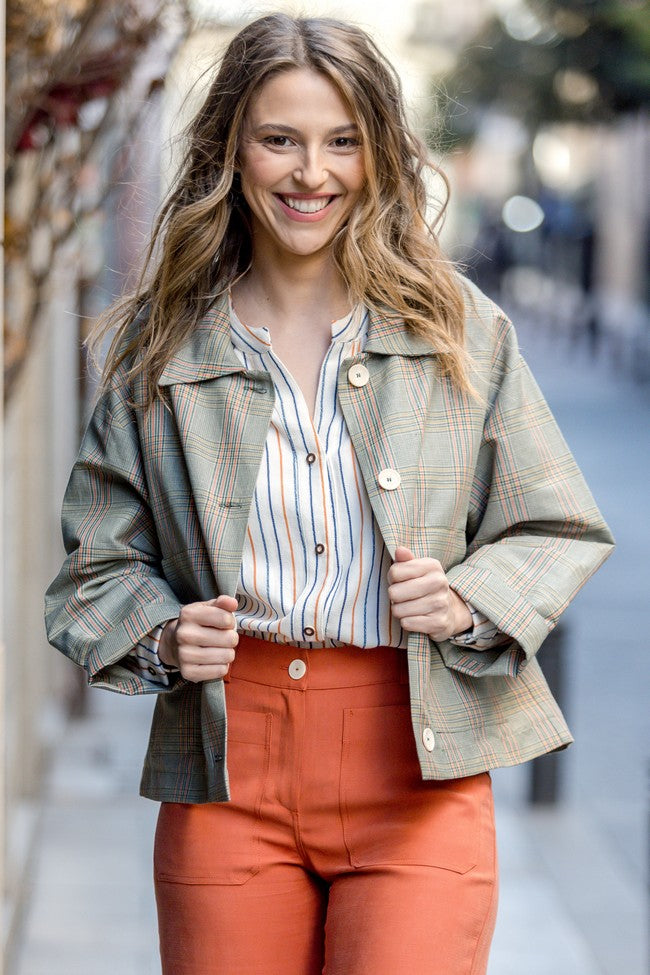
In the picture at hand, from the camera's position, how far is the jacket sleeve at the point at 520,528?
2.31 meters

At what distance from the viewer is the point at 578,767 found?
719 cm

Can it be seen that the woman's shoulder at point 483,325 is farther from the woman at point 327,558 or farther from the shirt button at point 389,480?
the shirt button at point 389,480

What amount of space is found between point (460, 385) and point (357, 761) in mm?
605

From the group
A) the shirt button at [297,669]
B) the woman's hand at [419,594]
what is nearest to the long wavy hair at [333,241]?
the woman's hand at [419,594]

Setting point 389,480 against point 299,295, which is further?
point 299,295

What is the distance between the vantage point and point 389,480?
2312 millimetres

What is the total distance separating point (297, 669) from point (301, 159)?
787mm

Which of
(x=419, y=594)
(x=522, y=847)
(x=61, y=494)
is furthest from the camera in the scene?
(x=61, y=494)

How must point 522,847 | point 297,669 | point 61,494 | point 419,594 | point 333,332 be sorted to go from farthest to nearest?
1. point 61,494
2. point 522,847
3. point 333,332
4. point 297,669
5. point 419,594

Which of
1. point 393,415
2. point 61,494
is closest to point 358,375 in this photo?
point 393,415

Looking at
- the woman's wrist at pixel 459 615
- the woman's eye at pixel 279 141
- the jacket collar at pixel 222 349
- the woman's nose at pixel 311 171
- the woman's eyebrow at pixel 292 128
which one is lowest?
the woman's wrist at pixel 459 615

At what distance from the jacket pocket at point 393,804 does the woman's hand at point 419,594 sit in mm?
173

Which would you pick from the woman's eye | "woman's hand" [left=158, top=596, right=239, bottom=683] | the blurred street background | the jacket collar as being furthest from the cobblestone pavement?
"woman's hand" [left=158, top=596, right=239, bottom=683]

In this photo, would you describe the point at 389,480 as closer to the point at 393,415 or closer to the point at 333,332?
the point at 393,415
